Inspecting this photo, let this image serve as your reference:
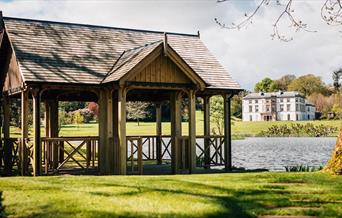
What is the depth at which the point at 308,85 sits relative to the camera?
140 metres

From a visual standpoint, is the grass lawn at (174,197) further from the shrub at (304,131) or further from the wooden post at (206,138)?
the shrub at (304,131)

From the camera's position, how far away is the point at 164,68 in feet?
54.1

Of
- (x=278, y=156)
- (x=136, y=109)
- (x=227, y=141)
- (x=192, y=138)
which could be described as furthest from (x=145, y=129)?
(x=192, y=138)

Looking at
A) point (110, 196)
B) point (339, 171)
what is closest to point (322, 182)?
point (339, 171)

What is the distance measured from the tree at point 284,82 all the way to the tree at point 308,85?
296 inches

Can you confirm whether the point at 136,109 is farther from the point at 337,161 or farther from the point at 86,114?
the point at 337,161

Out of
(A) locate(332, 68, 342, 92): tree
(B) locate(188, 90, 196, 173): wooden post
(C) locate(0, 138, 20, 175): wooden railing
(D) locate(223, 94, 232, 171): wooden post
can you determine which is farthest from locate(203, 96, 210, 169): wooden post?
(A) locate(332, 68, 342, 92): tree

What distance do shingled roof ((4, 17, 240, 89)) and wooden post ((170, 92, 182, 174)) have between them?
1452 mm

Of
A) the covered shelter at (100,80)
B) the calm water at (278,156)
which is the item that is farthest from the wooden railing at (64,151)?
the calm water at (278,156)

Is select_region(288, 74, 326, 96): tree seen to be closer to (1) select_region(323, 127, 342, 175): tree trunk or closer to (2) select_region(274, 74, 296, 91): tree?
(2) select_region(274, 74, 296, 91): tree

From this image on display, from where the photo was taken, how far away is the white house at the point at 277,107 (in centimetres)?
12556

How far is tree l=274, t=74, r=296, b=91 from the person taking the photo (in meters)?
152

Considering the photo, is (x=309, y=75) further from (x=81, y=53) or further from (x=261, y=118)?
(x=81, y=53)

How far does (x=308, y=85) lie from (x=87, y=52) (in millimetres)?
129356
